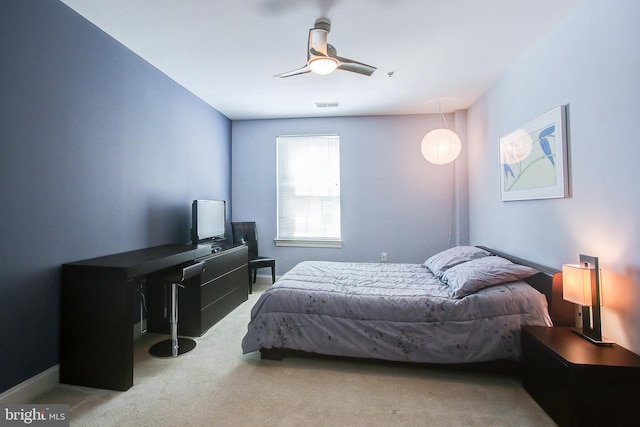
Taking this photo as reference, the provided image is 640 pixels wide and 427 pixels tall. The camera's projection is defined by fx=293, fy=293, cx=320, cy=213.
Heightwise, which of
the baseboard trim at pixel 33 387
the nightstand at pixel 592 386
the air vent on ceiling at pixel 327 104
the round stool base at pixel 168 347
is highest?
the air vent on ceiling at pixel 327 104

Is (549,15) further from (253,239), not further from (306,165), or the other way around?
(253,239)

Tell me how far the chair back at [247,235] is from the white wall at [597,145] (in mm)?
3441

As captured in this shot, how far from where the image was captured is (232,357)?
2.44 m

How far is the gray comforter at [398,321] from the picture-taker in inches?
82.5

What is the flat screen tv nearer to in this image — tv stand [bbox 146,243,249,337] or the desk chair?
tv stand [bbox 146,243,249,337]

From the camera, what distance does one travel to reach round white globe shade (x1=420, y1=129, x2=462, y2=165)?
3.67 m

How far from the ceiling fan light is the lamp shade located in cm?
216

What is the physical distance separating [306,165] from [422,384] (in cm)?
340

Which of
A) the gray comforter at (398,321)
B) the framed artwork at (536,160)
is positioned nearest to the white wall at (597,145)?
the framed artwork at (536,160)

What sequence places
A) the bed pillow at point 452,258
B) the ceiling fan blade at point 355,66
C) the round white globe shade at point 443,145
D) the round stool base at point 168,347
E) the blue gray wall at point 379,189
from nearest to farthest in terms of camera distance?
the ceiling fan blade at point 355,66
the round stool base at point 168,347
the bed pillow at point 452,258
the round white globe shade at point 443,145
the blue gray wall at point 379,189

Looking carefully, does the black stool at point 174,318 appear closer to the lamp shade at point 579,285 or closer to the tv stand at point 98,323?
the tv stand at point 98,323

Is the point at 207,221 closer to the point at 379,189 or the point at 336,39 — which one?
the point at 336,39

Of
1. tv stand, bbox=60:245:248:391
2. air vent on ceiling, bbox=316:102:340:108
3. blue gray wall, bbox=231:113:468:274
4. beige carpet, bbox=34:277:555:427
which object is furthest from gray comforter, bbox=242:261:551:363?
air vent on ceiling, bbox=316:102:340:108

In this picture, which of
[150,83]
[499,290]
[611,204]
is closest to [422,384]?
[499,290]
